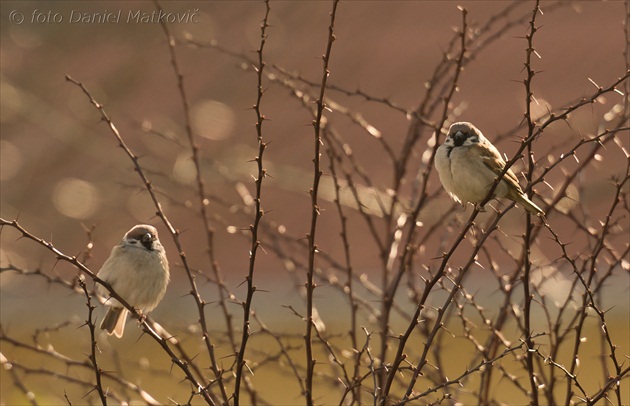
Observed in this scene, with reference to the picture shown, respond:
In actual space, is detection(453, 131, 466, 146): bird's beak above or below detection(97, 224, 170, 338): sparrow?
above

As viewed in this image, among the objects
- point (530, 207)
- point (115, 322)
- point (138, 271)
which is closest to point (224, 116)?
point (115, 322)

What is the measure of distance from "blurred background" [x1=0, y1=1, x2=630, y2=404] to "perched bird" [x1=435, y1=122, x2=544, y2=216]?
263 centimetres

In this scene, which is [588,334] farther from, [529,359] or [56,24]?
[529,359]

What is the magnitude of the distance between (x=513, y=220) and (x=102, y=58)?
878cm

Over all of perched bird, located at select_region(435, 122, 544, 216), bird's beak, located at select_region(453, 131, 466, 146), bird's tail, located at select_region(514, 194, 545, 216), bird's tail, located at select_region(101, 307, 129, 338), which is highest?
bird's beak, located at select_region(453, 131, 466, 146)

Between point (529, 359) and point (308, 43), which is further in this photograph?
point (308, 43)

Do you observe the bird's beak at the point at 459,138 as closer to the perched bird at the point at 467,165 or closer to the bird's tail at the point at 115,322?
the perched bird at the point at 467,165

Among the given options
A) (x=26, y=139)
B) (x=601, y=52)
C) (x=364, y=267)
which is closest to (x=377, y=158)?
(x=364, y=267)

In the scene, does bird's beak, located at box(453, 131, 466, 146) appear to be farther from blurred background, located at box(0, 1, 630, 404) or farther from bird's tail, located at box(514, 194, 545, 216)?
blurred background, located at box(0, 1, 630, 404)

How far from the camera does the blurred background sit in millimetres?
10578

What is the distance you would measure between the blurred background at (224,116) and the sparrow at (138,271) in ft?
6.97

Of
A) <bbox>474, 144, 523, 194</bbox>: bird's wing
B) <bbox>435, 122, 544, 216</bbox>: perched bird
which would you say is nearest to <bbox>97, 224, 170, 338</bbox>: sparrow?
<bbox>435, 122, 544, 216</bbox>: perched bird

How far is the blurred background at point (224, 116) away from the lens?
10.6 meters

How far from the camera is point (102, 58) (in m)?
15.4
